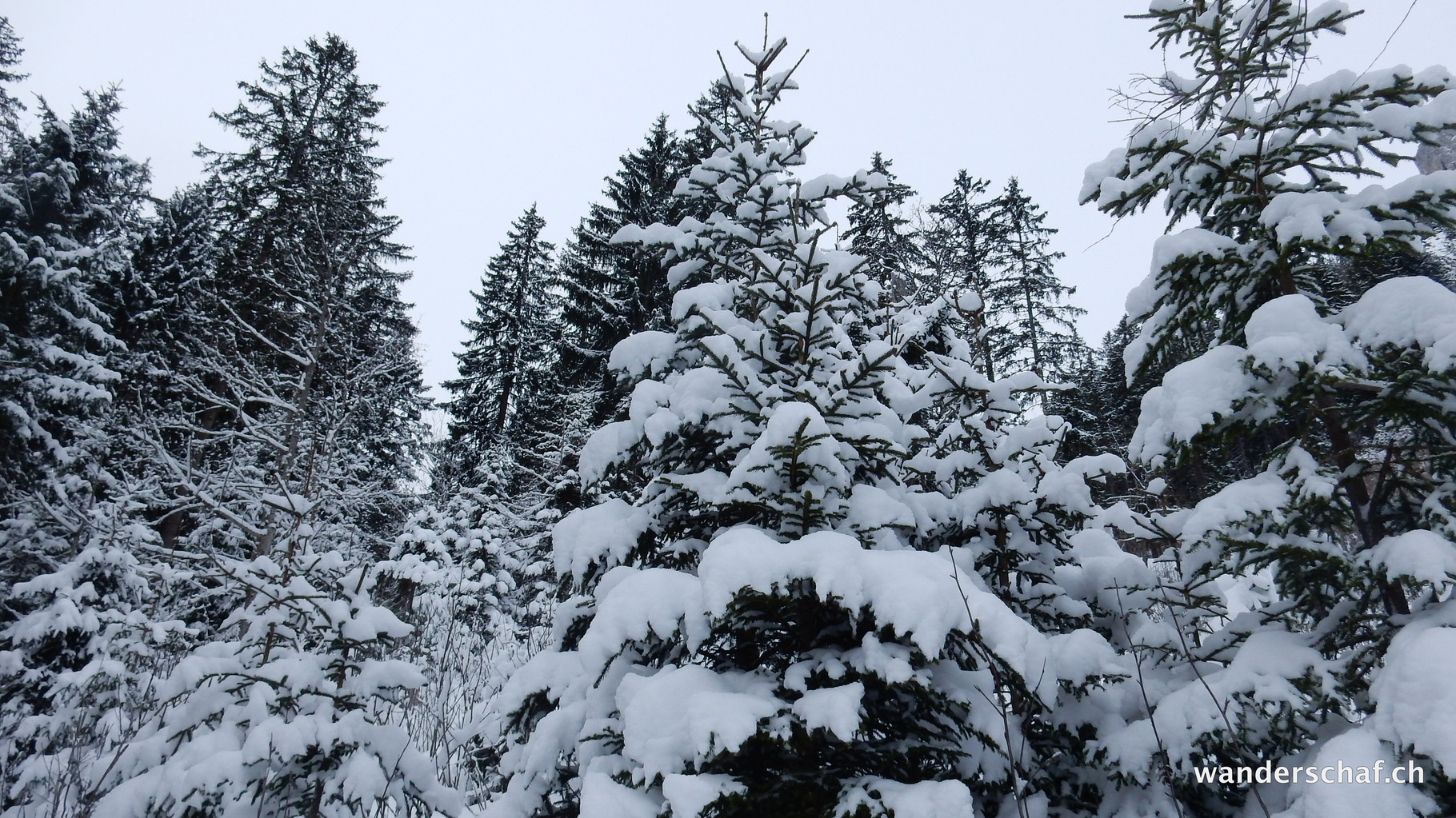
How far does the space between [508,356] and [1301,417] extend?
Answer: 25.5m

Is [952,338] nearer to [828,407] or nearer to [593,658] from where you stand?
[828,407]

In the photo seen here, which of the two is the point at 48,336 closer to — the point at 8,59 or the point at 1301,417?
the point at 8,59

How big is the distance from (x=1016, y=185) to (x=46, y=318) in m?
29.1

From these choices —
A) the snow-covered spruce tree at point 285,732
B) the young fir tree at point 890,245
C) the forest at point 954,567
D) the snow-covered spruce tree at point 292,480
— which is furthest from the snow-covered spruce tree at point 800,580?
the young fir tree at point 890,245

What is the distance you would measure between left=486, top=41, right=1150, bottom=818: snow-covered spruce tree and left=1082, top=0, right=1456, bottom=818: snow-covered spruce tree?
642mm

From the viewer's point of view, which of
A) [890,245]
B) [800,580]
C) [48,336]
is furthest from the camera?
[48,336]

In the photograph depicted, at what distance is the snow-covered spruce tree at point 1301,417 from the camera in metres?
2.37

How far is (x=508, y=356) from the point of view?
84.1 feet

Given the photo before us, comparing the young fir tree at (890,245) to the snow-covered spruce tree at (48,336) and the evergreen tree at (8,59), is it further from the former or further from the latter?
the evergreen tree at (8,59)

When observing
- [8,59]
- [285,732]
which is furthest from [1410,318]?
[8,59]

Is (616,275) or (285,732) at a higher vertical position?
(616,275)

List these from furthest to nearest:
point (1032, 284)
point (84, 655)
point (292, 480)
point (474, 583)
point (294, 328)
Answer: point (1032, 284)
point (474, 583)
point (294, 328)
point (292, 480)
point (84, 655)

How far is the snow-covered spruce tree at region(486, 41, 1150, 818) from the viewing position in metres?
2.59

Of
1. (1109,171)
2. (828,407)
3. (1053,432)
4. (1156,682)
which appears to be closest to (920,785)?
(1156,682)
